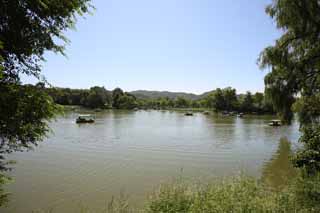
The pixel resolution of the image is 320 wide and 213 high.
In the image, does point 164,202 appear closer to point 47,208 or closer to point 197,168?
point 47,208

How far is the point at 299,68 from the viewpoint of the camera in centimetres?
848

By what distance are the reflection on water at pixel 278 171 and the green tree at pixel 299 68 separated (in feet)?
8.28

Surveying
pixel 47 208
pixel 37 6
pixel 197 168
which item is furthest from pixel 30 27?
pixel 197 168

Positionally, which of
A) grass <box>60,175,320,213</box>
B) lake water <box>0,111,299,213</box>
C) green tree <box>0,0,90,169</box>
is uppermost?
green tree <box>0,0,90,169</box>

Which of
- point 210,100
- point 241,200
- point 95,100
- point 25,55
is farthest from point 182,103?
point 25,55

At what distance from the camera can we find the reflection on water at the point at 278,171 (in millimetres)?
11332

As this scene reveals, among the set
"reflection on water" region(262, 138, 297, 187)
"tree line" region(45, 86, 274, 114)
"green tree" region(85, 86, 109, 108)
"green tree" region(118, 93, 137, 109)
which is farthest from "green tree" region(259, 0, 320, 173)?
"green tree" region(118, 93, 137, 109)

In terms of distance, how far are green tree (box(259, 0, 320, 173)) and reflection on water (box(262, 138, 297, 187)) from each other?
2.52 meters

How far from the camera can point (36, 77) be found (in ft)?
14.4

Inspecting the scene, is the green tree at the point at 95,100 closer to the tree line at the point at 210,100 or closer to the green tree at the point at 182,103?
the tree line at the point at 210,100

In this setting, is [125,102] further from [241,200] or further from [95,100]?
[241,200]

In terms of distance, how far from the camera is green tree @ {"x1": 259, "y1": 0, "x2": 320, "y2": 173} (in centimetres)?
755

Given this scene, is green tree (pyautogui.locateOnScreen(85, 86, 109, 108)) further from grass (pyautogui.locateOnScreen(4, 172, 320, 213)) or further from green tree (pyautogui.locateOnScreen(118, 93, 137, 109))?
grass (pyautogui.locateOnScreen(4, 172, 320, 213))

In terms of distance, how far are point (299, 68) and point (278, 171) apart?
7587 millimetres
